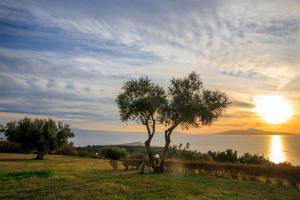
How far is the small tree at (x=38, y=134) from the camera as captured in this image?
57391mm

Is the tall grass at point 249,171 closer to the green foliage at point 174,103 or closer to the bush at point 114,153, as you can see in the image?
the green foliage at point 174,103

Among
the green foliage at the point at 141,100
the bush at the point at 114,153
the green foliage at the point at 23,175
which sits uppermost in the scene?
the green foliage at the point at 141,100

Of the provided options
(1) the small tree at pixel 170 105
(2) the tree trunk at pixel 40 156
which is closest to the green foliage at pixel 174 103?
(1) the small tree at pixel 170 105

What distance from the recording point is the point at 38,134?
57.5 m

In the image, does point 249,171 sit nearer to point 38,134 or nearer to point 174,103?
point 174,103

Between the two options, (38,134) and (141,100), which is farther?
(38,134)

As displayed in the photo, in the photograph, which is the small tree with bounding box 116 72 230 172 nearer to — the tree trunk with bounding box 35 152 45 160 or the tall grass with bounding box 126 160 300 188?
the tall grass with bounding box 126 160 300 188

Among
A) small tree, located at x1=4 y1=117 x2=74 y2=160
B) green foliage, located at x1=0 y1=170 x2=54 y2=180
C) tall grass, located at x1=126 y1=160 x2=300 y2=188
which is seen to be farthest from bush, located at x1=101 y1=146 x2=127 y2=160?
green foliage, located at x1=0 y1=170 x2=54 y2=180

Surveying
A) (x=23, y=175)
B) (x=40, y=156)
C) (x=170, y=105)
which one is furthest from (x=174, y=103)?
(x=40, y=156)

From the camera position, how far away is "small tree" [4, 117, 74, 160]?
2259 inches

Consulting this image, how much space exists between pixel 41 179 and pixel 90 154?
42.2 meters

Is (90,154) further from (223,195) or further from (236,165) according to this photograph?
(223,195)

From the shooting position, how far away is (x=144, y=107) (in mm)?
36906

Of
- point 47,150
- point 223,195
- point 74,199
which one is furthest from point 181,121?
point 47,150
